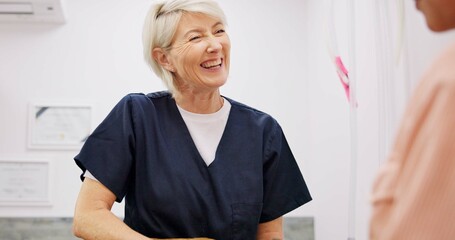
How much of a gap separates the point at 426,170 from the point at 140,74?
2.24m

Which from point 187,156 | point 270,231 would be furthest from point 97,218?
point 270,231

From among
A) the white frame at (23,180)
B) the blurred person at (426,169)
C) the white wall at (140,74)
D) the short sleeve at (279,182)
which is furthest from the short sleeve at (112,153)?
the white frame at (23,180)

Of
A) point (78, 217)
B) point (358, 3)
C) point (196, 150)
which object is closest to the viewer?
point (78, 217)

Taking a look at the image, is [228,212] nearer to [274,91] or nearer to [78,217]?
[78,217]

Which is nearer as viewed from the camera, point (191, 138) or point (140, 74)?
point (191, 138)

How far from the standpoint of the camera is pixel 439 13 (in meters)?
0.44

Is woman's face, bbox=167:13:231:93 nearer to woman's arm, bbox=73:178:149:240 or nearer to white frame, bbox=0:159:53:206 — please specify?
woman's arm, bbox=73:178:149:240

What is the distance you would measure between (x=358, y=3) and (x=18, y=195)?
69.6 inches

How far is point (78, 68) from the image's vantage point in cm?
250

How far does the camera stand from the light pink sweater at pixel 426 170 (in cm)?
37

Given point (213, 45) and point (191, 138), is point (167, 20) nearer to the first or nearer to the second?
point (213, 45)

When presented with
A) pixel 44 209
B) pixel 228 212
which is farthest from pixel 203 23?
pixel 44 209

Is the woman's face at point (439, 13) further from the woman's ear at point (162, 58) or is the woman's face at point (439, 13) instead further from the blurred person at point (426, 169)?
the woman's ear at point (162, 58)

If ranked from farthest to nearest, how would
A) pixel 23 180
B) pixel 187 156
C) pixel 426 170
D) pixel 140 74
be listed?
pixel 140 74 → pixel 23 180 → pixel 187 156 → pixel 426 170
